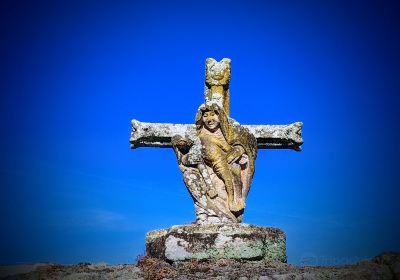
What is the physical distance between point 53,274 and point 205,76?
4941 mm

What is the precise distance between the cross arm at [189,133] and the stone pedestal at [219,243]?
2100 millimetres

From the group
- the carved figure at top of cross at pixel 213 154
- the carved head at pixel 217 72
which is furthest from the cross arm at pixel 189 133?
the carved head at pixel 217 72

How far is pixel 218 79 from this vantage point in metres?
9.35

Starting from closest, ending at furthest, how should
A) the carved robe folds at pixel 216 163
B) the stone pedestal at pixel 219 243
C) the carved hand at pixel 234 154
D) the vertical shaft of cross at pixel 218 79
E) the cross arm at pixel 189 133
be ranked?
1. the stone pedestal at pixel 219 243
2. the carved robe folds at pixel 216 163
3. the carved hand at pixel 234 154
4. the cross arm at pixel 189 133
5. the vertical shaft of cross at pixel 218 79

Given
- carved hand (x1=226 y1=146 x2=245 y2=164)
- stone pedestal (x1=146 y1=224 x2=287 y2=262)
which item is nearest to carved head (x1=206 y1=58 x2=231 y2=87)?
carved hand (x1=226 y1=146 x2=245 y2=164)

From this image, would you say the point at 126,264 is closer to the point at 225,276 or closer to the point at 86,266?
the point at 86,266

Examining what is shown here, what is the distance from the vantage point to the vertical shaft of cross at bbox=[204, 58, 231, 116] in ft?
30.7

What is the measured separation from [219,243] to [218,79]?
Result: 3.56m

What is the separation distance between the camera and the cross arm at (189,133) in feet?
29.7

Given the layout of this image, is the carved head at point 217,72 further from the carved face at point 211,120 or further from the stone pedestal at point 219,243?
the stone pedestal at point 219,243

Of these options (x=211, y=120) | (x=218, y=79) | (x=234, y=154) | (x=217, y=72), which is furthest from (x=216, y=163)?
(x=217, y=72)

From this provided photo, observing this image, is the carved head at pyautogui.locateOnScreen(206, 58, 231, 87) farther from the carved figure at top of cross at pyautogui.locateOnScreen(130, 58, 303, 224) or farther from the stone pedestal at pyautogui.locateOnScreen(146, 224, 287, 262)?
the stone pedestal at pyautogui.locateOnScreen(146, 224, 287, 262)

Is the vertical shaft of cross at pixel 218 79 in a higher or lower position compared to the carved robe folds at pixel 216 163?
higher

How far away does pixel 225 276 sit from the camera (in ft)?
20.0
